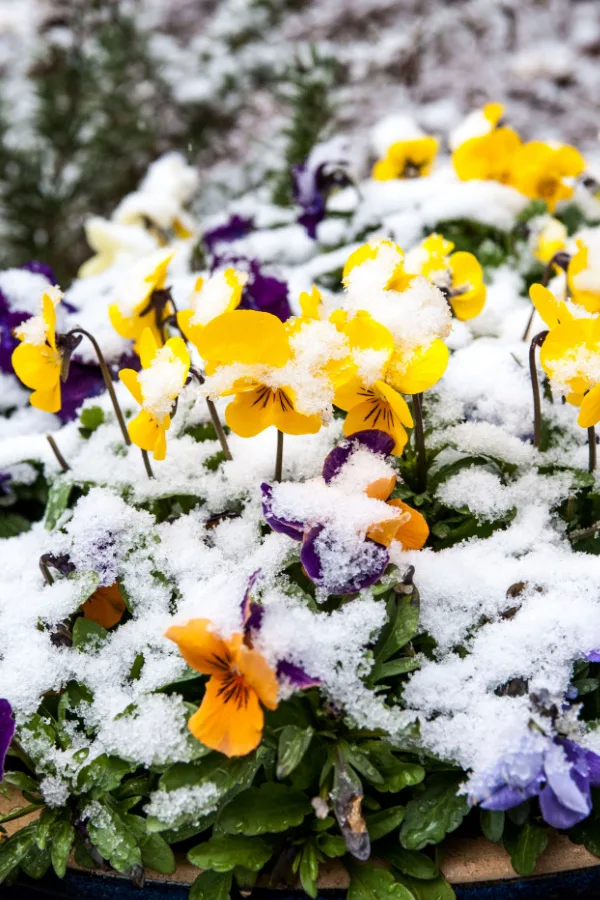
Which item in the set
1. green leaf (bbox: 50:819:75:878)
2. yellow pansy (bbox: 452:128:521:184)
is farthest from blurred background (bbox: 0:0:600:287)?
green leaf (bbox: 50:819:75:878)

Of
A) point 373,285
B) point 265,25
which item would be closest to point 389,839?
point 373,285

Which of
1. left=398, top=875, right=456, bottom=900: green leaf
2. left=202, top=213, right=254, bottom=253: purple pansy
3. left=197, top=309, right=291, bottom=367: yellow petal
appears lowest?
left=398, top=875, right=456, bottom=900: green leaf

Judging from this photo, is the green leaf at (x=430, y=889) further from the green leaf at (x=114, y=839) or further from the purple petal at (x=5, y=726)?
the purple petal at (x=5, y=726)

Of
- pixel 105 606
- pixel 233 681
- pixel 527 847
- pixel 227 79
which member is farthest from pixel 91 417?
pixel 227 79

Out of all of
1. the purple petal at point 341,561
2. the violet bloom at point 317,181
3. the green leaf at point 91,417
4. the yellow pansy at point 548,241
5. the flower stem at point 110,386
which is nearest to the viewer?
the purple petal at point 341,561

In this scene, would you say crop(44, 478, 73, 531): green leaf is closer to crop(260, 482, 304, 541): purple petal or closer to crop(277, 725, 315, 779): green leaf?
crop(260, 482, 304, 541): purple petal

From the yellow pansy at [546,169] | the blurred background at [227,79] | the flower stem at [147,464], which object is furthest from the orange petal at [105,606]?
the blurred background at [227,79]
